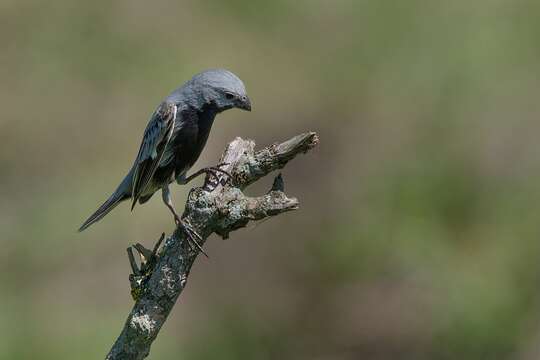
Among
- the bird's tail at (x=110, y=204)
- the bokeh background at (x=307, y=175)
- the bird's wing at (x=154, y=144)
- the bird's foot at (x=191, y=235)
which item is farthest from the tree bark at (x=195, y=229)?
the bokeh background at (x=307, y=175)

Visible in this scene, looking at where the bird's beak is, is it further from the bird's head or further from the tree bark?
the tree bark

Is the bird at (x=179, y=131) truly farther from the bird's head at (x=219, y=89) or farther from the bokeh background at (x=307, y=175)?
the bokeh background at (x=307, y=175)

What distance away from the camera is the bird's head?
5.01 m

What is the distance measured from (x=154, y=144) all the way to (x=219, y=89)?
1.79ft

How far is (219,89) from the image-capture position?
16.7 feet

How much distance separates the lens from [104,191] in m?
8.55

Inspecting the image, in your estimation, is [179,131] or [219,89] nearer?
[219,89]

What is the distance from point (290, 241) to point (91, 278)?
6.32 ft

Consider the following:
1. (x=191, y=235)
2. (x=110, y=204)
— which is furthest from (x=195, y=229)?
(x=110, y=204)

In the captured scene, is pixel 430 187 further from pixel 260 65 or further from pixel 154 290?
pixel 154 290

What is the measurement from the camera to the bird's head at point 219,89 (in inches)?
197

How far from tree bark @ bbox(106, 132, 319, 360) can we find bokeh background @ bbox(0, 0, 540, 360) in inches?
142

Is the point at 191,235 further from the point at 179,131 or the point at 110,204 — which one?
the point at 110,204

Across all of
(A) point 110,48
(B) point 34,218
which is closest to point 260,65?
(A) point 110,48
